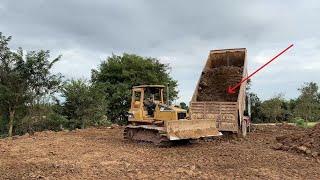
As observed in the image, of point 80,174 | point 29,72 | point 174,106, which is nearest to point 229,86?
point 174,106

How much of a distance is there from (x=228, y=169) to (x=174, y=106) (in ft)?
21.8

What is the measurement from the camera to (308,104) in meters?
40.4

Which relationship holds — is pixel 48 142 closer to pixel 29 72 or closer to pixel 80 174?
pixel 80 174

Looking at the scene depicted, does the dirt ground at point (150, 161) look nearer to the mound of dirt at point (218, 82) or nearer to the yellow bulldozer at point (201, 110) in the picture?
the yellow bulldozer at point (201, 110)

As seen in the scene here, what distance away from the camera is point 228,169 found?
10938 mm

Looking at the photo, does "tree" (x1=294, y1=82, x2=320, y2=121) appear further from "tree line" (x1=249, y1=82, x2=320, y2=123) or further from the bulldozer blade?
the bulldozer blade

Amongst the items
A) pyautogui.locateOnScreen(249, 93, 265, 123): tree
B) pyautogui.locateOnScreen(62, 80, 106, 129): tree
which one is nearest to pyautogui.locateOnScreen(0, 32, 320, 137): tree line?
pyautogui.locateOnScreen(62, 80, 106, 129): tree

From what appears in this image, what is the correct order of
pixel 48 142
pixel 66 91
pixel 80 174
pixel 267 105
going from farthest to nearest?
pixel 267 105 < pixel 66 91 < pixel 48 142 < pixel 80 174

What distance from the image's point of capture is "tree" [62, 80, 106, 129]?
93.3 feet

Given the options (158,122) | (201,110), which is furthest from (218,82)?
(158,122)

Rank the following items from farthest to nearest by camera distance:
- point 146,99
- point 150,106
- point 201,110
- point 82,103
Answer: point 82,103 < point 201,110 < point 146,99 < point 150,106

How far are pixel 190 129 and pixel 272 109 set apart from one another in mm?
28455

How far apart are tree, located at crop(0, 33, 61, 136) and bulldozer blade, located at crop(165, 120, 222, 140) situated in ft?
41.4

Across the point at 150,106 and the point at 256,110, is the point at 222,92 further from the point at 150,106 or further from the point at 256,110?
the point at 256,110
